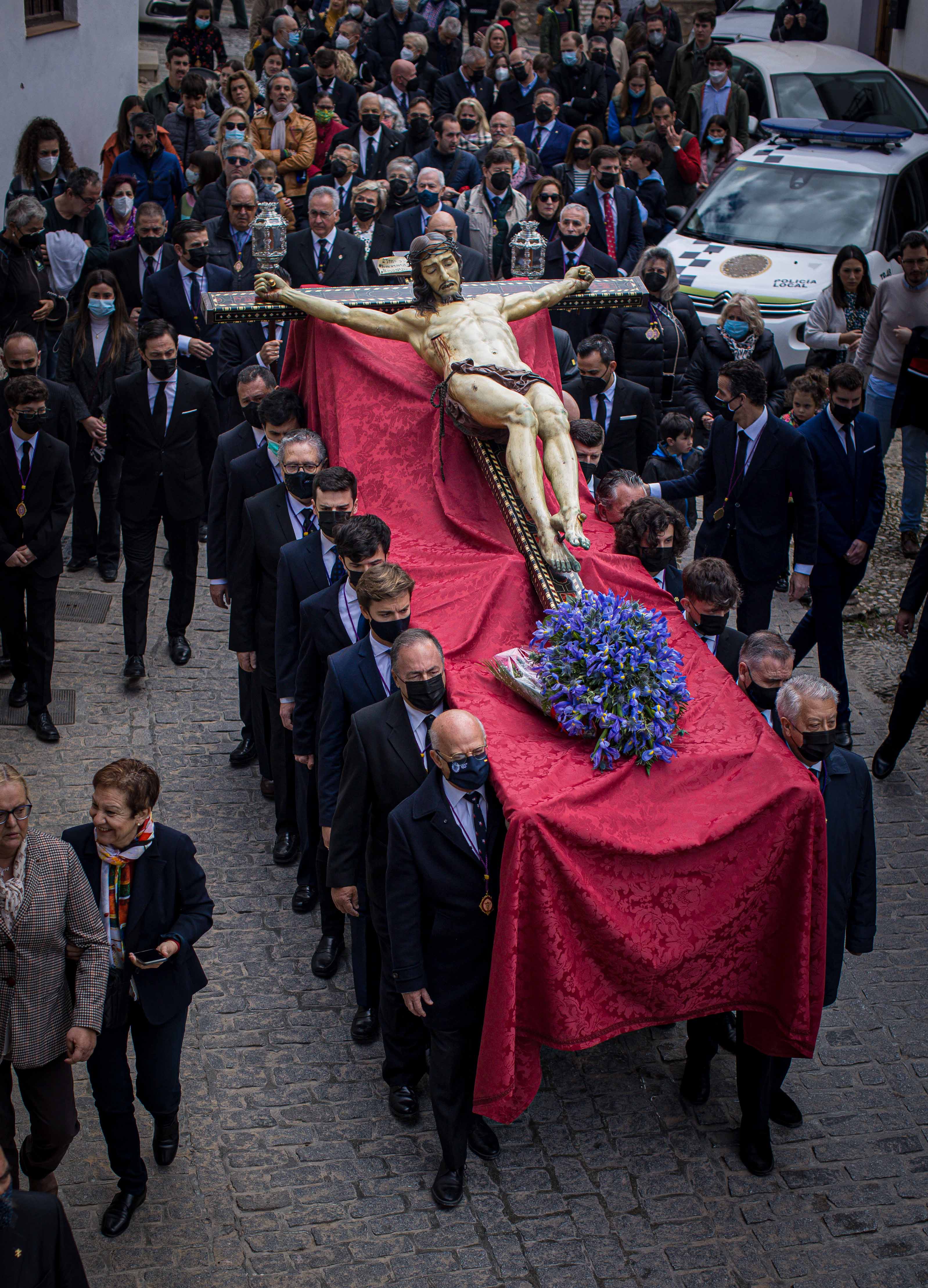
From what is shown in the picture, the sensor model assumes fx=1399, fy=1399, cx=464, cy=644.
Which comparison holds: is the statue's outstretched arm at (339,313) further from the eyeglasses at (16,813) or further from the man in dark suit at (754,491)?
the eyeglasses at (16,813)

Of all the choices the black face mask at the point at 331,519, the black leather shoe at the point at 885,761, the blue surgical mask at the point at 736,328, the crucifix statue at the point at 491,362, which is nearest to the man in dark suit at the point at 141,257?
the crucifix statue at the point at 491,362

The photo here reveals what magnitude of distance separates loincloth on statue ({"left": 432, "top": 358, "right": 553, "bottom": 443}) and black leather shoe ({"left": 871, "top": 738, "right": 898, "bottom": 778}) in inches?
110

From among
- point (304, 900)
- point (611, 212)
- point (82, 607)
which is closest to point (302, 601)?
point (304, 900)

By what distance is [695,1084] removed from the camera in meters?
5.29

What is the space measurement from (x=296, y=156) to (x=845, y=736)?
824cm

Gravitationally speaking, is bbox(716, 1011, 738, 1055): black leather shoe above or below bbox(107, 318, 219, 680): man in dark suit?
below

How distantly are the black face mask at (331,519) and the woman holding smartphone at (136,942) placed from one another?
1671 mm

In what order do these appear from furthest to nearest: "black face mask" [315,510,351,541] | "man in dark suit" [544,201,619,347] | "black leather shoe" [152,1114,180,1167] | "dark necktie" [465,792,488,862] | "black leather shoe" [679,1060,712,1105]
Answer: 1. "man in dark suit" [544,201,619,347]
2. "black face mask" [315,510,351,541]
3. "black leather shoe" [679,1060,712,1105]
4. "black leather shoe" [152,1114,180,1167]
5. "dark necktie" [465,792,488,862]

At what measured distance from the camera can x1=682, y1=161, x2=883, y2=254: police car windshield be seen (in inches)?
470

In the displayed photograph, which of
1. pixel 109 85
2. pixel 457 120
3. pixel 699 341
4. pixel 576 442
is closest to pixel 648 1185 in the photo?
pixel 576 442

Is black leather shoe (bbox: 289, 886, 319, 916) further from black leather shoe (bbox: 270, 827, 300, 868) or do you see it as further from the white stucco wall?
the white stucco wall

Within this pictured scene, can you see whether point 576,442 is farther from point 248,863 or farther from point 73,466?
point 73,466

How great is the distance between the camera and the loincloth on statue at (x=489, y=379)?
6246mm

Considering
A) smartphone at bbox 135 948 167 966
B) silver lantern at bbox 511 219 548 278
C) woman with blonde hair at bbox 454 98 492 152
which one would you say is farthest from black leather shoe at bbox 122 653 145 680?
woman with blonde hair at bbox 454 98 492 152
